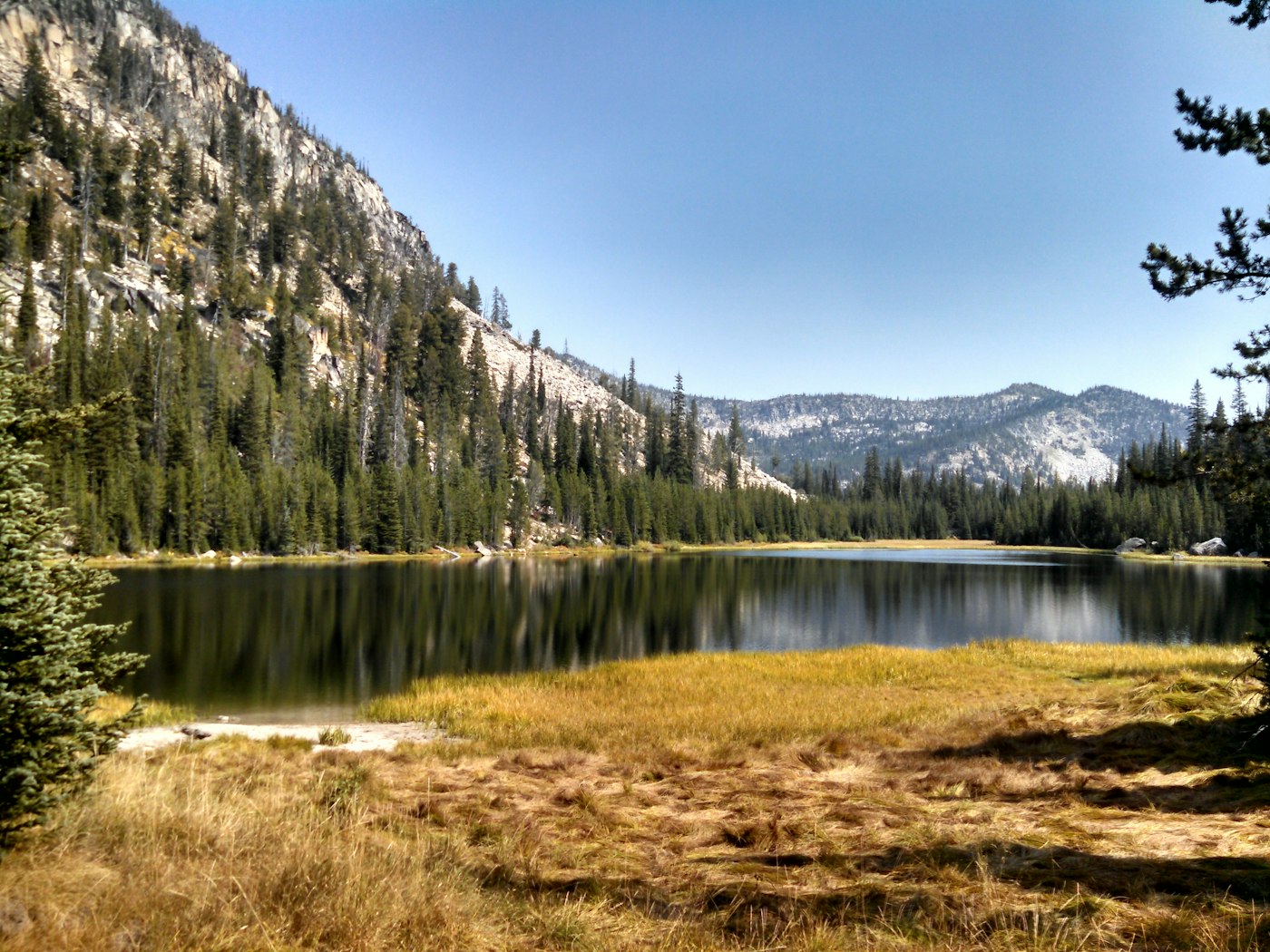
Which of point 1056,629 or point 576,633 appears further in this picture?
point 1056,629

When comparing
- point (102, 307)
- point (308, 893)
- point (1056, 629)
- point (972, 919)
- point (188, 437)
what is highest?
point (102, 307)

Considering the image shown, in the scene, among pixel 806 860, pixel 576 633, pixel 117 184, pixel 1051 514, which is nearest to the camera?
pixel 806 860

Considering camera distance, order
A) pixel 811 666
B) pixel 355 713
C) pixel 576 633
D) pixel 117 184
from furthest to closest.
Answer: pixel 117 184
pixel 576 633
pixel 811 666
pixel 355 713

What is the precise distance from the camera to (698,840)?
28.7ft

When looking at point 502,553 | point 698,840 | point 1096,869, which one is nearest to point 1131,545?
point 502,553

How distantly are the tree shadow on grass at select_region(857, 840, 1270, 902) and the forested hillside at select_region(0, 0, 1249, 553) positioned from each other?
6942 centimetres

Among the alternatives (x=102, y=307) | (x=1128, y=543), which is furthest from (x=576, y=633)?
(x=1128, y=543)

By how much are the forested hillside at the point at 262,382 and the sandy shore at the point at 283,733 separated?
5322 centimetres

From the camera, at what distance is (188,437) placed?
9569 cm

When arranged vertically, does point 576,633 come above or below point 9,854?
below

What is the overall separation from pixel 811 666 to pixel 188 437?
312 ft

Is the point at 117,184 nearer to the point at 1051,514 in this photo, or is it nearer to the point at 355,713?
the point at 355,713

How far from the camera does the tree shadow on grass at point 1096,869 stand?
6422mm

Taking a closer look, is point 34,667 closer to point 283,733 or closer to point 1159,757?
point 283,733
